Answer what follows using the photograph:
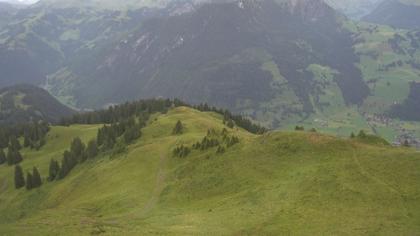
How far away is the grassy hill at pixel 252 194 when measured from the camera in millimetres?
65500

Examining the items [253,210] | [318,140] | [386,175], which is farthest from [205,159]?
[386,175]

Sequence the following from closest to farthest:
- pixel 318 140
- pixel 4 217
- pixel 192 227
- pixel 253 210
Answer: pixel 192 227 → pixel 253 210 → pixel 318 140 → pixel 4 217

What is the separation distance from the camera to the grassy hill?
65.5 metres

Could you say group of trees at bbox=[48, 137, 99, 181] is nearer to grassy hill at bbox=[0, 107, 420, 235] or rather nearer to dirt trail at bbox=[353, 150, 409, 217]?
grassy hill at bbox=[0, 107, 420, 235]

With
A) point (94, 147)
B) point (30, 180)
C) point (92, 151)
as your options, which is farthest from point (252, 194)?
point (94, 147)

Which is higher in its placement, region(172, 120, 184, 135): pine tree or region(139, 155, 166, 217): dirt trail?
region(172, 120, 184, 135): pine tree

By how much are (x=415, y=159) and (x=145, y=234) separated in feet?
155

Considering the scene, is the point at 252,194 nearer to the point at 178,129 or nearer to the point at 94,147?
the point at 178,129

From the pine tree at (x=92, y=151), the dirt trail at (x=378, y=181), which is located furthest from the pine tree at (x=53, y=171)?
the dirt trail at (x=378, y=181)

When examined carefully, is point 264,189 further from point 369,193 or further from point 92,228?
point 92,228

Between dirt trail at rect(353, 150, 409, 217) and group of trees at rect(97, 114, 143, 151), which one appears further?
group of trees at rect(97, 114, 143, 151)

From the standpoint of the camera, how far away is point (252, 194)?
272 feet

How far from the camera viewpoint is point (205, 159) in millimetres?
108875

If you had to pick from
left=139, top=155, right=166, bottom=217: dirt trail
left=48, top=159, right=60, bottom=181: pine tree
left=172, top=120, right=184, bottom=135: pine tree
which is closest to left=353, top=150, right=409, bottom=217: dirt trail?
left=139, top=155, right=166, bottom=217: dirt trail
